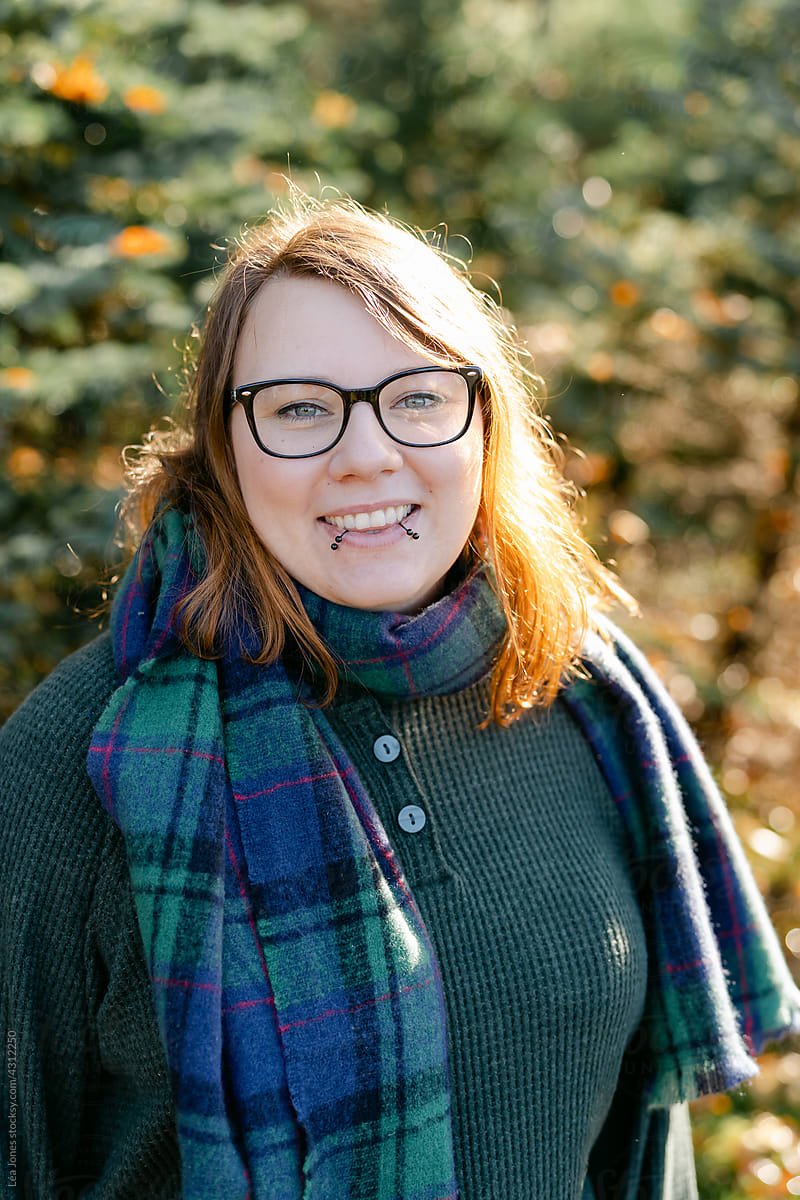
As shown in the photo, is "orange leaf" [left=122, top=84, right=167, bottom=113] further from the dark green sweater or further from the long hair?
the dark green sweater

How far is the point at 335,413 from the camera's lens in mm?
1330

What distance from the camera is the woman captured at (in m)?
1.22

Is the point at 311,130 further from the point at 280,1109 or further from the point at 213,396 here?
the point at 280,1109

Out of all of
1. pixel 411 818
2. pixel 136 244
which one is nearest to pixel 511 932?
pixel 411 818

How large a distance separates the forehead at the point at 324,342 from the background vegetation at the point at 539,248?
34.2 inches

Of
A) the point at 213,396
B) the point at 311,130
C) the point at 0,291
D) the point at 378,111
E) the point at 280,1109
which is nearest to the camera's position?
the point at 280,1109

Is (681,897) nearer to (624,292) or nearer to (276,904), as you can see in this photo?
(276,904)

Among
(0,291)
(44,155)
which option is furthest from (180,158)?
(0,291)

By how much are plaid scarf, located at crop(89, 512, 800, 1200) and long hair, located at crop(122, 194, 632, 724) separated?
0.05 meters

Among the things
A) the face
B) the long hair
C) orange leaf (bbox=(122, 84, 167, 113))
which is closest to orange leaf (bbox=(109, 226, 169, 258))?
orange leaf (bbox=(122, 84, 167, 113))

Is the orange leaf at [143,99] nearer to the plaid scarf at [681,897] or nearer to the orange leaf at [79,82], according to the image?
the orange leaf at [79,82]

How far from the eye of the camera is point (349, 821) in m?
1.30

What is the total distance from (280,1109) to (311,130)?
3.08 meters

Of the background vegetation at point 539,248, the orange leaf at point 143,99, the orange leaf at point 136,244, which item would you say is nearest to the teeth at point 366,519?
the background vegetation at point 539,248
